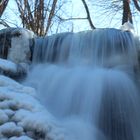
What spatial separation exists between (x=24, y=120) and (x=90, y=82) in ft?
8.34

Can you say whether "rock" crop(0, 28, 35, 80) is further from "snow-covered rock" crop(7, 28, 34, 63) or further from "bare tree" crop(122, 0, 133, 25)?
"bare tree" crop(122, 0, 133, 25)

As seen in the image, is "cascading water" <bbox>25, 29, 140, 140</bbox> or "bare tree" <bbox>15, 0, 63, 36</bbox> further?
"bare tree" <bbox>15, 0, 63, 36</bbox>

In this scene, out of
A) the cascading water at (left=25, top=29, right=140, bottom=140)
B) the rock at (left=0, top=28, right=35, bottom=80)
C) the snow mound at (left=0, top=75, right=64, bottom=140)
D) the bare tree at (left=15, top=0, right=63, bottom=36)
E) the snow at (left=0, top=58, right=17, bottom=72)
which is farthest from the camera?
the bare tree at (left=15, top=0, right=63, bottom=36)

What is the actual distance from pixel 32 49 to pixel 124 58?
2.23m

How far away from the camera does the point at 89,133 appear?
22.3 ft

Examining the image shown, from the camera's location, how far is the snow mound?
574 centimetres

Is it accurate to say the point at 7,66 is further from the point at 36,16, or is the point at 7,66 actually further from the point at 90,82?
the point at 36,16

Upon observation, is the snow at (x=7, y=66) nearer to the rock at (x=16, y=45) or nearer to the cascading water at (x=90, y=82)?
the cascading water at (x=90, y=82)

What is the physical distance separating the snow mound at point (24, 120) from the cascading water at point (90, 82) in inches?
14.2

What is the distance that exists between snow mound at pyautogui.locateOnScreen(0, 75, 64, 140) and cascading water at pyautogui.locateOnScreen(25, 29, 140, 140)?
360 millimetres

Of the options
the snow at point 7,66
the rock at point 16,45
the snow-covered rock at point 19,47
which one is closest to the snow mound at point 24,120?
the snow at point 7,66

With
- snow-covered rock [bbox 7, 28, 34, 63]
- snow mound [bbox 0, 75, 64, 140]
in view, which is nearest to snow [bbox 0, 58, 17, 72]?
snow-covered rock [bbox 7, 28, 34, 63]

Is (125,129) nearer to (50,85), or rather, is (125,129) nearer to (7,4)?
(50,85)

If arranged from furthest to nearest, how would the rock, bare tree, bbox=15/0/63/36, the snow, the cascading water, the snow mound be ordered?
bare tree, bbox=15/0/63/36, the rock, the snow, the cascading water, the snow mound
